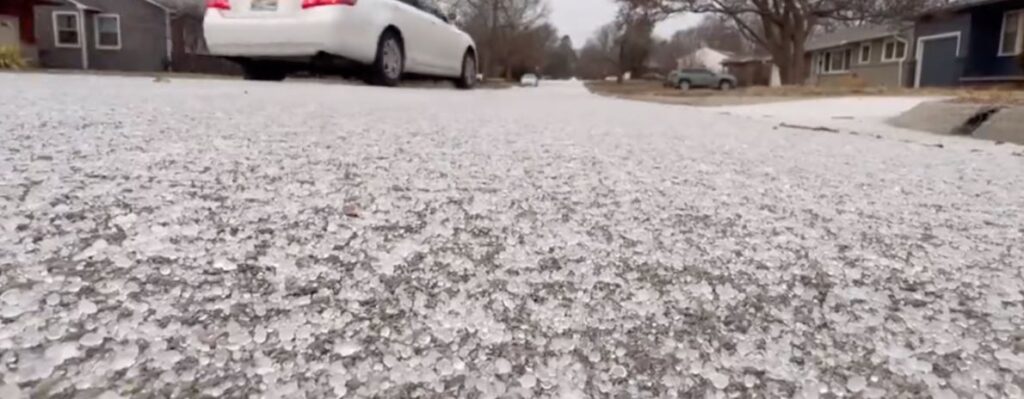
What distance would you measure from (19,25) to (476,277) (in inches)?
835

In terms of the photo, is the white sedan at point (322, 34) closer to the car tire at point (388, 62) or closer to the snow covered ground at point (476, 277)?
the car tire at point (388, 62)

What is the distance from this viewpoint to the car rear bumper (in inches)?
193

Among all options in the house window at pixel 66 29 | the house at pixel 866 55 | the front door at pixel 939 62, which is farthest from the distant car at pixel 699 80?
the house window at pixel 66 29

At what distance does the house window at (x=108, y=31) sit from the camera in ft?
63.2

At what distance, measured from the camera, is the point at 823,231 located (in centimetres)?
129

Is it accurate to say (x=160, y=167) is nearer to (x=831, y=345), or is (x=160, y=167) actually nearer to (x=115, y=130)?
(x=115, y=130)

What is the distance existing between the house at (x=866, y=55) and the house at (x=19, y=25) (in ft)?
72.7

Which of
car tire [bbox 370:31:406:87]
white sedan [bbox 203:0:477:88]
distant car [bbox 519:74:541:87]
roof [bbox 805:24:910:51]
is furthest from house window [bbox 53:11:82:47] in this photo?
roof [bbox 805:24:910:51]

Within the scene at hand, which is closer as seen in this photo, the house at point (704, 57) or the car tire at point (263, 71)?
the car tire at point (263, 71)

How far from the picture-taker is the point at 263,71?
6238 mm

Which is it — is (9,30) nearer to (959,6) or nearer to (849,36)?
(959,6)

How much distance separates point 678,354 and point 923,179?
152 centimetres

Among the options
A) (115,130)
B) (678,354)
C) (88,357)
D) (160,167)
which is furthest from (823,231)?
(115,130)

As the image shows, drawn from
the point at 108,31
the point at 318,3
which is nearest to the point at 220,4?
the point at 318,3
